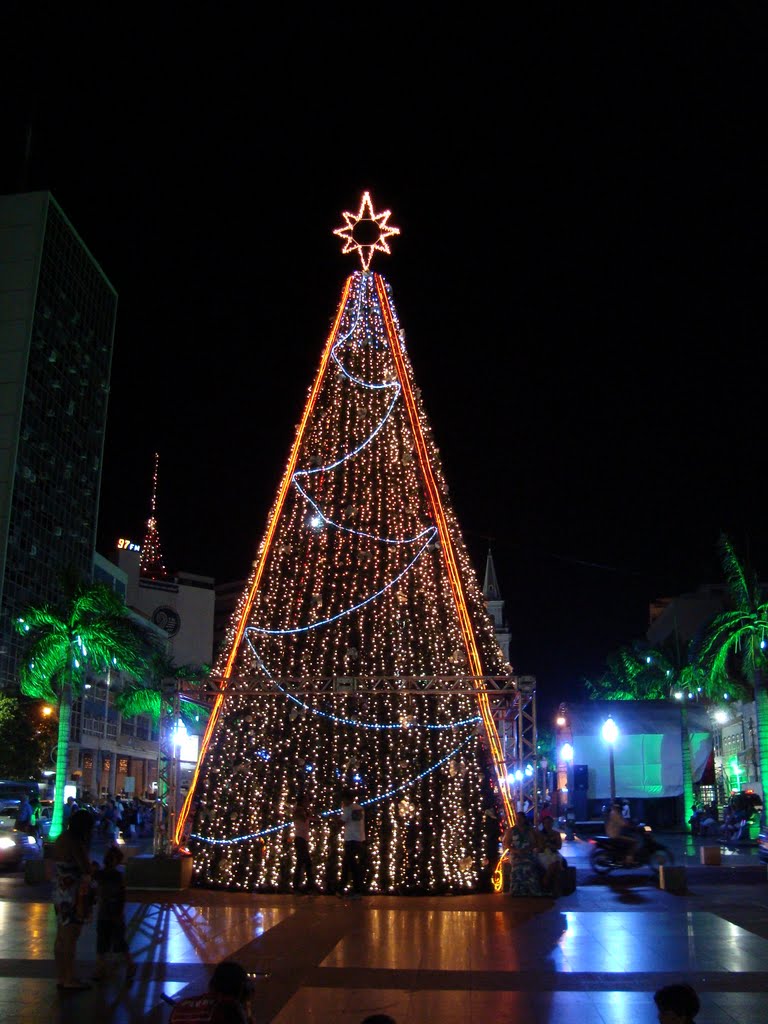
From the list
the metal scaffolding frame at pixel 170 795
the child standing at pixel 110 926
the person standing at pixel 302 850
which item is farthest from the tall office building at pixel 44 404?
the child standing at pixel 110 926

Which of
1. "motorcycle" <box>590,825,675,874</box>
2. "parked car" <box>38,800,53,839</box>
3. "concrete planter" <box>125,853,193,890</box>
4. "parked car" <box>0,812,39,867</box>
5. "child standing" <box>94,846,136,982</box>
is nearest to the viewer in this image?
"child standing" <box>94,846,136,982</box>

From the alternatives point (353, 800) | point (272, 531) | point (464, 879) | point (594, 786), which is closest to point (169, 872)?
point (353, 800)

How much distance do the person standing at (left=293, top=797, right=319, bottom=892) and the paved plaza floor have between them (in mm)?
503

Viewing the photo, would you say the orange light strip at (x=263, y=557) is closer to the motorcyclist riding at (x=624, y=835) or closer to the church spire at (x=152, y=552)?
the motorcyclist riding at (x=624, y=835)

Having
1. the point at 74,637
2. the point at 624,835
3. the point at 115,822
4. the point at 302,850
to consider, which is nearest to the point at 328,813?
the point at 302,850

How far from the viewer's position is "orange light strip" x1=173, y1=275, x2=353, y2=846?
19453mm

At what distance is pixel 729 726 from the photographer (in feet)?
171

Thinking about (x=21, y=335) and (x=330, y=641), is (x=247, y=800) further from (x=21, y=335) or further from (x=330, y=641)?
(x=21, y=335)

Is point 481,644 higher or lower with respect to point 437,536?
lower

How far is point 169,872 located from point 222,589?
343ft

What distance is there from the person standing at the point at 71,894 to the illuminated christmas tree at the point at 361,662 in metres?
8.26

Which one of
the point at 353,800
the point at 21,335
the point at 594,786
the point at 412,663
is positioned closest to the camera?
the point at 353,800

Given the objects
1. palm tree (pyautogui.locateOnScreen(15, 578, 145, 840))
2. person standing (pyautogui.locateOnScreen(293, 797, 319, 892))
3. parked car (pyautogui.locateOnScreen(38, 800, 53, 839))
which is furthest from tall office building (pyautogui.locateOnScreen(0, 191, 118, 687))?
person standing (pyautogui.locateOnScreen(293, 797, 319, 892))

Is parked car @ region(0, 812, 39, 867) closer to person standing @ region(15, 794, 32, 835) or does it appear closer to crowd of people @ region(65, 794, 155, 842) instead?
person standing @ region(15, 794, 32, 835)
